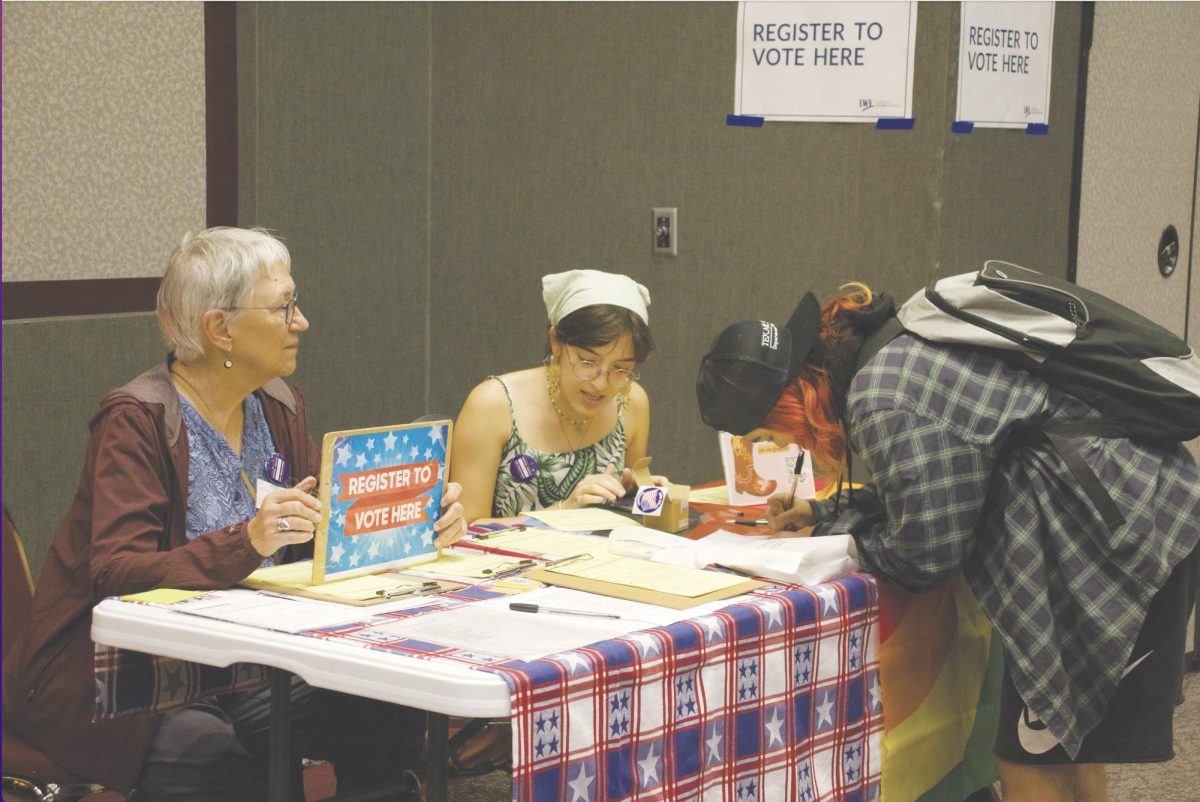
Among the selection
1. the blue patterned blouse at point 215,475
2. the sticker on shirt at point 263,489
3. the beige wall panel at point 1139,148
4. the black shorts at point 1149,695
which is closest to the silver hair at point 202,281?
the blue patterned blouse at point 215,475

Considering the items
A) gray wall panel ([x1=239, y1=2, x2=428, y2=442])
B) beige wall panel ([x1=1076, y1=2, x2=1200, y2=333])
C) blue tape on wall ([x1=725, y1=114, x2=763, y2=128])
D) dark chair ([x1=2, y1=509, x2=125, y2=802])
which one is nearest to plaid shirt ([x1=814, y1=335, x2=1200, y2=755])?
dark chair ([x1=2, y1=509, x2=125, y2=802])

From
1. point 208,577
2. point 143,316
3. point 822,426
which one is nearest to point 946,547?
point 822,426

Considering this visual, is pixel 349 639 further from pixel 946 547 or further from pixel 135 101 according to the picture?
pixel 135 101

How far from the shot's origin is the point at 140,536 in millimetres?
2291

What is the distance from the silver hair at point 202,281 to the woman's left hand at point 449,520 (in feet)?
1.67

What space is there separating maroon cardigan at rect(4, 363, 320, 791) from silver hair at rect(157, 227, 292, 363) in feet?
0.40

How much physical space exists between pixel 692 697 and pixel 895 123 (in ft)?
7.65

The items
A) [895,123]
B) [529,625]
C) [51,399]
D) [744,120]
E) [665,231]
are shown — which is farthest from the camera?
[665,231]


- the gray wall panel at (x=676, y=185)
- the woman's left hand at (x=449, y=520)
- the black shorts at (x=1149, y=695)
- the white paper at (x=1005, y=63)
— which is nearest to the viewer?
the black shorts at (x=1149, y=695)

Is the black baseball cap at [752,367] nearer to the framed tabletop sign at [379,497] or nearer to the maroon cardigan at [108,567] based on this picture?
the framed tabletop sign at [379,497]

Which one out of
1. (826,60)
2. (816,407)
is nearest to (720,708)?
(816,407)

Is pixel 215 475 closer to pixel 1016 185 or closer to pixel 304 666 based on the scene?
pixel 304 666

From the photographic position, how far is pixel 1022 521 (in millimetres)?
2273

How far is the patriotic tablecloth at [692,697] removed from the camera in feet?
6.19
